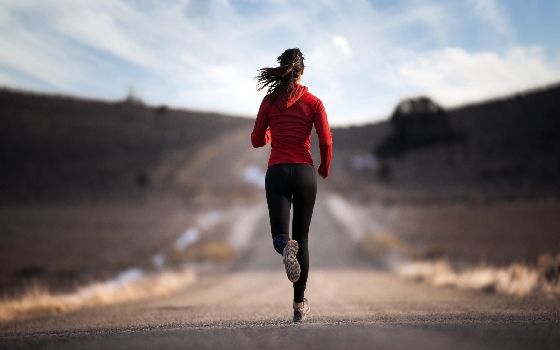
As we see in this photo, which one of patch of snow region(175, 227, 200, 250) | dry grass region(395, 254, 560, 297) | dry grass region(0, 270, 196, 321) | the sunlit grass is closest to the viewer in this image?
dry grass region(0, 270, 196, 321)

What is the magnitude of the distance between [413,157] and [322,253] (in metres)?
33.0

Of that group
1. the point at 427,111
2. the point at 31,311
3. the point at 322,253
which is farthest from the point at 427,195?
the point at 31,311

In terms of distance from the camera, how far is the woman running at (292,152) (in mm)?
4238

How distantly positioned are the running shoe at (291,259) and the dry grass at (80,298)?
426 cm

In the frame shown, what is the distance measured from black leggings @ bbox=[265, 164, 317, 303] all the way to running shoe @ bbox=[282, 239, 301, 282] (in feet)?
0.37

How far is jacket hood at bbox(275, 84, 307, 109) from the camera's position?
4.26 m

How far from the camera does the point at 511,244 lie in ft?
69.7

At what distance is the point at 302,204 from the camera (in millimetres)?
4293

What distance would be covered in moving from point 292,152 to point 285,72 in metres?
0.67

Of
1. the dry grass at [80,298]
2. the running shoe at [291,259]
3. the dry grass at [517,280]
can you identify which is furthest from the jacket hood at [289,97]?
the dry grass at [517,280]

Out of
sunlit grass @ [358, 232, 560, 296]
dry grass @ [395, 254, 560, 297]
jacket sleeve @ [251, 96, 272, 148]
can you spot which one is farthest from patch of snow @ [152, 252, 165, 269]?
jacket sleeve @ [251, 96, 272, 148]

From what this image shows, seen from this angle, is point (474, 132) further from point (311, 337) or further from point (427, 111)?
point (311, 337)

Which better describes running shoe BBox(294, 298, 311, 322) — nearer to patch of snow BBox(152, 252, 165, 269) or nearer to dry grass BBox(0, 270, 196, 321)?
dry grass BBox(0, 270, 196, 321)

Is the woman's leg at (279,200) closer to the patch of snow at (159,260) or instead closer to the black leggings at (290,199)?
the black leggings at (290,199)
